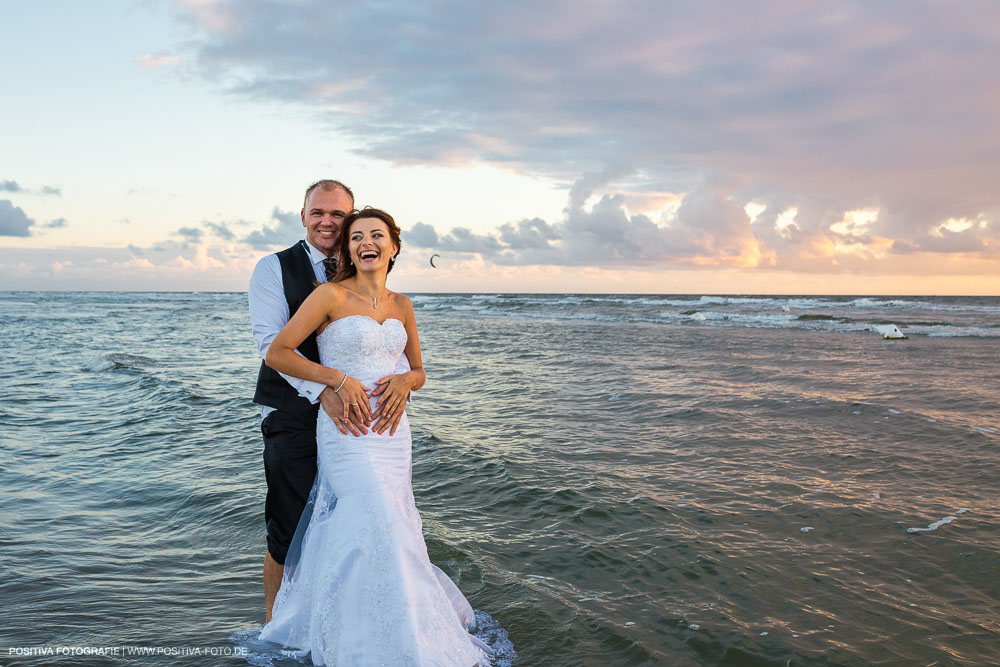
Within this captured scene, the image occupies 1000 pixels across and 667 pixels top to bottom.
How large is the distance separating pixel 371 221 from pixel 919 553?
485 cm

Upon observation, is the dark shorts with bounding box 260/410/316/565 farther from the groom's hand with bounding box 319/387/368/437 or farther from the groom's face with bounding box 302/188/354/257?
the groom's face with bounding box 302/188/354/257

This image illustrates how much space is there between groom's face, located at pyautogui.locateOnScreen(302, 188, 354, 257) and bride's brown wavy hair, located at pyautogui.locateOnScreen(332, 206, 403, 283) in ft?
0.73

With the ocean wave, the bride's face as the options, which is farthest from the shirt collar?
the ocean wave

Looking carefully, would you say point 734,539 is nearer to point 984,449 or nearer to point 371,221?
point 371,221

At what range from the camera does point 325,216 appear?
12.6 feet

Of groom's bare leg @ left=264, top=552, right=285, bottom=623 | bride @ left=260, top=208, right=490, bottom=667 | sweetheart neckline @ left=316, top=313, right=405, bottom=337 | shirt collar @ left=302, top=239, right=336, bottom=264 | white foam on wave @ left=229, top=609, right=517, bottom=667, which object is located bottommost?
white foam on wave @ left=229, top=609, right=517, bottom=667

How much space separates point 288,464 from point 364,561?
0.84m

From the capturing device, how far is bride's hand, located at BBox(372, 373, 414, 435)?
3.42 metres

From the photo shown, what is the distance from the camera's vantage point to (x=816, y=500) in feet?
20.4

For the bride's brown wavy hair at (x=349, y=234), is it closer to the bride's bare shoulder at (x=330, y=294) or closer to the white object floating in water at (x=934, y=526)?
the bride's bare shoulder at (x=330, y=294)

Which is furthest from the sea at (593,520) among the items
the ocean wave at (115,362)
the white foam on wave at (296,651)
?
the ocean wave at (115,362)

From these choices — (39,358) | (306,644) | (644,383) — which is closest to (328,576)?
(306,644)

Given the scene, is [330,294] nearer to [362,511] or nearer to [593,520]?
[362,511]

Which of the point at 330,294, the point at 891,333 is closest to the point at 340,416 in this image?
the point at 330,294
